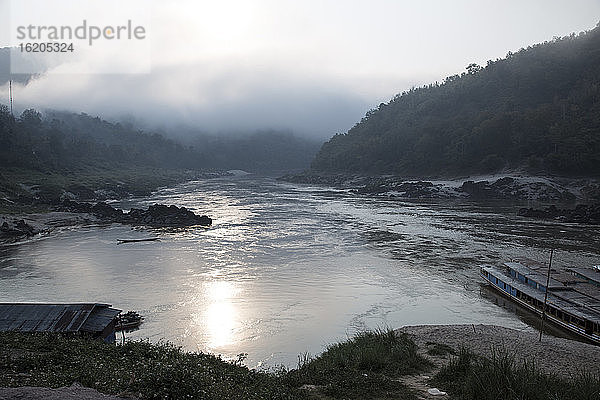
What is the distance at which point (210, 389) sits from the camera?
34.2 ft

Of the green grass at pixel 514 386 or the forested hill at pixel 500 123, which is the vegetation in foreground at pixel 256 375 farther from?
the forested hill at pixel 500 123

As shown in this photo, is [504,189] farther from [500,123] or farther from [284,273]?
[284,273]

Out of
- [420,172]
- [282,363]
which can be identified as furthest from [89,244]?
[420,172]

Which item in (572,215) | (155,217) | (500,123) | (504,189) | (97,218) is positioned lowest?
(97,218)

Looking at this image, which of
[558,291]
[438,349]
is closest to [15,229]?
[438,349]

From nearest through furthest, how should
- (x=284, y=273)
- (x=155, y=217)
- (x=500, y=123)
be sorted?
(x=284, y=273) → (x=155, y=217) → (x=500, y=123)

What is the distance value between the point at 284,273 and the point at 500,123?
307 feet

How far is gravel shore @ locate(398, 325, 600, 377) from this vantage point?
16578 mm

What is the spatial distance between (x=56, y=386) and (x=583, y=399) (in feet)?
38.9

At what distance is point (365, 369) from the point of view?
47.4ft

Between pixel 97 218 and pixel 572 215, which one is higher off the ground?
pixel 572 215

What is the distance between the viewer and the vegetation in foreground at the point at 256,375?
410 inches

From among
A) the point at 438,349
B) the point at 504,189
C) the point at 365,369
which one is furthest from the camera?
the point at 504,189

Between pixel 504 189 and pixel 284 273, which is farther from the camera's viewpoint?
pixel 504 189
